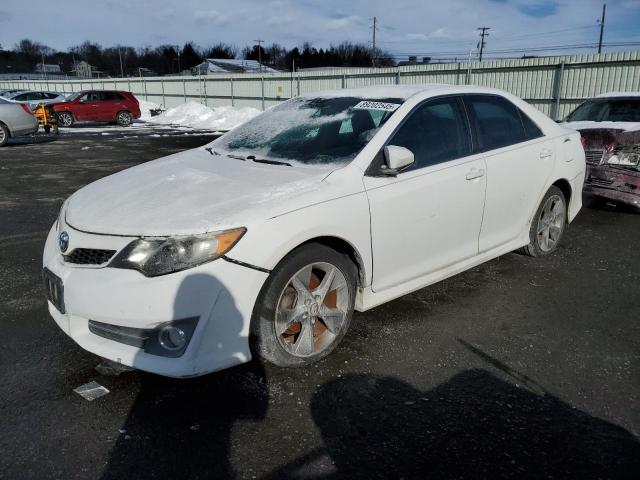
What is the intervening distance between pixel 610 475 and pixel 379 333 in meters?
1.62

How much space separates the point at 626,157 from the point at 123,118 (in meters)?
23.6

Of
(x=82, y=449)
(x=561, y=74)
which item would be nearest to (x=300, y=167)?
(x=82, y=449)

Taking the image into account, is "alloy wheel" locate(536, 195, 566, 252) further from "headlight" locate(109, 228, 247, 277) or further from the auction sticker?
"headlight" locate(109, 228, 247, 277)

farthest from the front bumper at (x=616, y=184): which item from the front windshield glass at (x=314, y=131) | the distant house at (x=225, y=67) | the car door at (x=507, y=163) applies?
the distant house at (x=225, y=67)

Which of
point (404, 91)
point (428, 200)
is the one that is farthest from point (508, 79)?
point (428, 200)

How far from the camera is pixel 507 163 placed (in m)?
4.20

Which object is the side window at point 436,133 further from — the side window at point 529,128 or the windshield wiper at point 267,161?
the side window at point 529,128

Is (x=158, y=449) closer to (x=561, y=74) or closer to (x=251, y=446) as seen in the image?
(x=251, y=446)

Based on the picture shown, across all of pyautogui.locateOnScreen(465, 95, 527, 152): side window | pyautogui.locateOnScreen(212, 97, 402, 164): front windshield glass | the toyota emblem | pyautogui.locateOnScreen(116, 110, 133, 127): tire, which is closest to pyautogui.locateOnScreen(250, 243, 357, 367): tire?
pyautogui.locateOnScreen(212, 97, 402, 164): front windshield glass

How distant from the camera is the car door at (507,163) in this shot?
4102 millimetres

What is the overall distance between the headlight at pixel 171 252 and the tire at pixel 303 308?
0.36m

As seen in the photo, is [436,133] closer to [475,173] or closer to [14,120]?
[475,173]

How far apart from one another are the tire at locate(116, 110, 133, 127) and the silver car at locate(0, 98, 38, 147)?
903cm

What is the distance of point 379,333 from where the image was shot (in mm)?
3592
